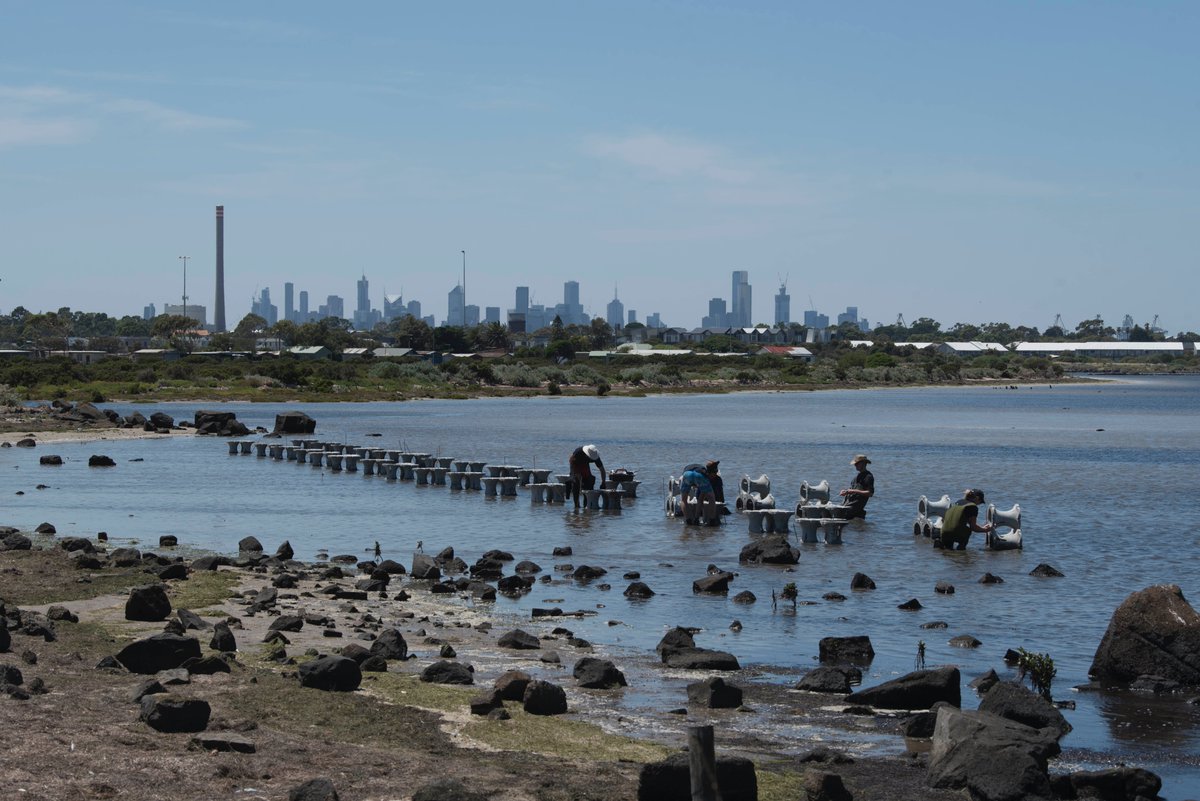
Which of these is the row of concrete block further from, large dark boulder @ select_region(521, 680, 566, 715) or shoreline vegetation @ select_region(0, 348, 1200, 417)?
shoreline vegetation @ select_region(0, 348, 1200, 417)

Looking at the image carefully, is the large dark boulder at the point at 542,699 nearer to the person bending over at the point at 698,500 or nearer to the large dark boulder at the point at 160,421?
the person bending over at the point at 698,500

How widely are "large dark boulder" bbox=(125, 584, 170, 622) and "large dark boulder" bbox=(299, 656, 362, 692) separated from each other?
4018mm

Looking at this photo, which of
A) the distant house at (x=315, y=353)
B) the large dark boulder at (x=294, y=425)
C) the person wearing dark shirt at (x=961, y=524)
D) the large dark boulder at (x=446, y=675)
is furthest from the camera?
the distant house at (x=315, y=353)

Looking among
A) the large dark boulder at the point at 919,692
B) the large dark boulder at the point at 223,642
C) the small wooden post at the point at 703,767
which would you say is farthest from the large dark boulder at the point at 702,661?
the small wooden post at the point at 703,767

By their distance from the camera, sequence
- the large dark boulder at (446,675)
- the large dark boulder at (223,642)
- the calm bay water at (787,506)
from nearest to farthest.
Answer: the large dark boulder at (446,675) < the large dark boulder at (223,642) < the calm bay water at (787,506)

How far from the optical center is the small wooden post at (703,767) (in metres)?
8.44

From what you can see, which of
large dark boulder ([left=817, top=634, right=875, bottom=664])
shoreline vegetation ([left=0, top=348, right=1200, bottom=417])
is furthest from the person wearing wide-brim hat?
shoreline vegetation ([left=0, top=348, right=1200, bottom=417])

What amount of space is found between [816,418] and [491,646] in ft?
243

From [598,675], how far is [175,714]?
4.34 m

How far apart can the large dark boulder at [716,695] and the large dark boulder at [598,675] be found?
856 mm

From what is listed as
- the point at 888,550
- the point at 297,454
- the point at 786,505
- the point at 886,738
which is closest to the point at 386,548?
the point at 888,550

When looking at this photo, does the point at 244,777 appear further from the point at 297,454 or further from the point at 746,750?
the point at 297,454

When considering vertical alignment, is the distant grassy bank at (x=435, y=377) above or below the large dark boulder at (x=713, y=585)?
above

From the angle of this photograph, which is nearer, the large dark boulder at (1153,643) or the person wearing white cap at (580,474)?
the large dark boulder at (1153,643)
